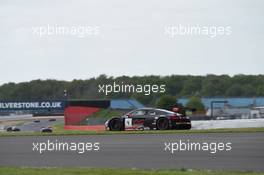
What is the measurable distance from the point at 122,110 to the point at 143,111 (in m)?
0.36

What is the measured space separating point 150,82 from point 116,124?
114 cm

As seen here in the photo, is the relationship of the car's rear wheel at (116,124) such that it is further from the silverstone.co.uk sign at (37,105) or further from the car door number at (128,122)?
the silverstone.co.uk sign at (37,105)

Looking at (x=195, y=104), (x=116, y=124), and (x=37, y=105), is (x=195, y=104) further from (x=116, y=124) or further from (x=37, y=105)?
(x=37, y=105)

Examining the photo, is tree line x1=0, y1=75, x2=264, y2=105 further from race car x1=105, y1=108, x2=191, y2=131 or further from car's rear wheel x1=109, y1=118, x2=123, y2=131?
car's rear wheel x1=109, y1=118, x2=123, y2=131

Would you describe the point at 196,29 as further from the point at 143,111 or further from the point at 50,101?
the point at 50,101

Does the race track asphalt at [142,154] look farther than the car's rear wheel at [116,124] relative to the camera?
No

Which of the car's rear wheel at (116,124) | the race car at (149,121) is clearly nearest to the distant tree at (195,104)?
the race car at (149,121)

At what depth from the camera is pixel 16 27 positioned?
9898mm

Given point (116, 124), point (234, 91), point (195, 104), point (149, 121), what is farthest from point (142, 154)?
point (234, 91)

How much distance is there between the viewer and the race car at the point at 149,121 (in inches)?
388

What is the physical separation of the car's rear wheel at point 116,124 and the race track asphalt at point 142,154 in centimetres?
14

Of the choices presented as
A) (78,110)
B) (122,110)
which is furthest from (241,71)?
(78,110)

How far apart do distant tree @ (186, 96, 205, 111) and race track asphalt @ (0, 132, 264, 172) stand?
18.2 inches

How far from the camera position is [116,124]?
33.3ft
